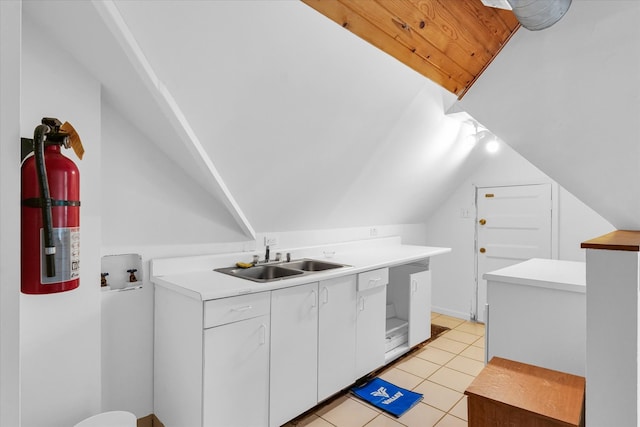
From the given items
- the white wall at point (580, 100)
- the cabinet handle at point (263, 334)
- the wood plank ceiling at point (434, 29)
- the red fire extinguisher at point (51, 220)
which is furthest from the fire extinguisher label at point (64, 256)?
the white wall at point (580, 100)

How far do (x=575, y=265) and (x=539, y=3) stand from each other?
1.93 metres

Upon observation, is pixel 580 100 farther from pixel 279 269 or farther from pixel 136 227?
pixel 136 227

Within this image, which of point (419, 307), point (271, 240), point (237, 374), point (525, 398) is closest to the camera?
point (525, 398)

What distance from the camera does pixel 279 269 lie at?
2.56 m

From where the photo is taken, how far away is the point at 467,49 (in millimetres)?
1650

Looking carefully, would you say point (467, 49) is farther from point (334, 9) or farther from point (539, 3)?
point (334, 9)

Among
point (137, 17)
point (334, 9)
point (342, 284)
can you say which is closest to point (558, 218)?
point (342, 284)

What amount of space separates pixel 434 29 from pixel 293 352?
6.33 ft

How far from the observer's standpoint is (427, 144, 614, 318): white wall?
3.48 m

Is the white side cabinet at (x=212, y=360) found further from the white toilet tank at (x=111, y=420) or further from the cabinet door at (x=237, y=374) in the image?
the white toilet tank at (x=111, y=420)

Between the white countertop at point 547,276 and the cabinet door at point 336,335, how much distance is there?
94 cm

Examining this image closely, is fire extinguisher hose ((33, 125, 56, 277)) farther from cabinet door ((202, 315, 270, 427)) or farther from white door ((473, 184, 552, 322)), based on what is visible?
white door ((473, 184, 552, 322))

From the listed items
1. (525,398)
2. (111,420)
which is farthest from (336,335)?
(111,420)

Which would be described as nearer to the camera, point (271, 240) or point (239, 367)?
point (239, 367)
